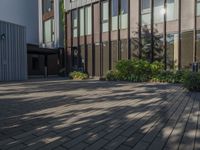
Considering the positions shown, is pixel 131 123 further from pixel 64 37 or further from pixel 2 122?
pixel 64 37

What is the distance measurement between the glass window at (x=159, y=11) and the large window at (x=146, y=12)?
425mm

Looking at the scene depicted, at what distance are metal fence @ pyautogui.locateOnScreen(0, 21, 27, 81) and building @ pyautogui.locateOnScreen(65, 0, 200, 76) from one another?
470cm

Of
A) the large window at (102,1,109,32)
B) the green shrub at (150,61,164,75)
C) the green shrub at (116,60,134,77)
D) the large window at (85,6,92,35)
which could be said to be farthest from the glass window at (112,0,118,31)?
the green shrub at (150,61,164,75)

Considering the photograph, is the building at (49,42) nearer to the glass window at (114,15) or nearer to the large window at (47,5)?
the large window at (47,5)

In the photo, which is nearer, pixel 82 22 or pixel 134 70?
pixel 134 70

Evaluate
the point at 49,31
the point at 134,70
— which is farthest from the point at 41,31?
the point at 134,70

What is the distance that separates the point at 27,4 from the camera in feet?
93.9

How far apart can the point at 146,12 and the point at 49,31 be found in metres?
11.8

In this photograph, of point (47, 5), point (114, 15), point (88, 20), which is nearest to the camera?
point (114, 15)

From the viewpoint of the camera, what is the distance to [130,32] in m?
15.7

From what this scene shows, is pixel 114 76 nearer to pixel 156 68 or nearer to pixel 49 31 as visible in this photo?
pixel 156 68

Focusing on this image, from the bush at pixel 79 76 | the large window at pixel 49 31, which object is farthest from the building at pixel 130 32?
the large window at pixel 49 31

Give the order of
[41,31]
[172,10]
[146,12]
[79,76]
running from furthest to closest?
[41,31] < [79,76] < [146,12] < [172,10]

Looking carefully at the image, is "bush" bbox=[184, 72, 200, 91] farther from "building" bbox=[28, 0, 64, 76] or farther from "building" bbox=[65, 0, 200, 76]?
"building" bbox=[28, 0, 64, 76]
